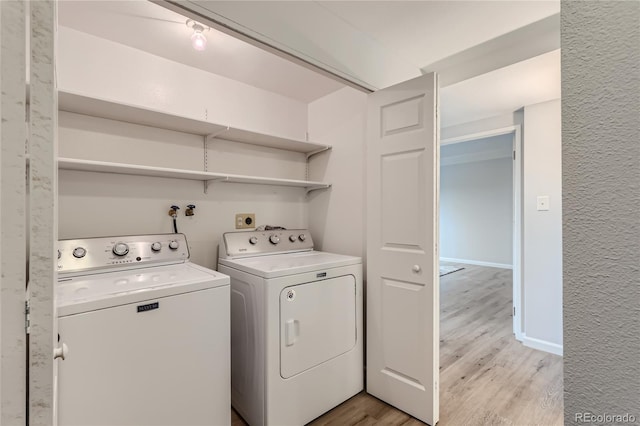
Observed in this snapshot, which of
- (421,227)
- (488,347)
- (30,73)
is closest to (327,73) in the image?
(421,227)

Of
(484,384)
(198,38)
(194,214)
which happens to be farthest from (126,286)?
(484,384)

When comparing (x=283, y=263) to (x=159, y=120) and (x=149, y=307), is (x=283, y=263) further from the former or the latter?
(x=159, y=120)

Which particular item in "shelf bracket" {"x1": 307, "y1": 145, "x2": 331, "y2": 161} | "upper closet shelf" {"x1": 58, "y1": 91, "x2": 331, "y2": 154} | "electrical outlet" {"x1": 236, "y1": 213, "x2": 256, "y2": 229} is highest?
"upper closet shelf" {"x1": 58, "y1": 91, "x2": 331, "y2": 154}

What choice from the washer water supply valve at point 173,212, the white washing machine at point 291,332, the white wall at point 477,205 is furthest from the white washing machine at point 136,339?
the white wall at point 477,205

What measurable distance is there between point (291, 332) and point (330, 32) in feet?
5.48

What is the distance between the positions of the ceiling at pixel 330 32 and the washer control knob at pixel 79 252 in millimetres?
1208

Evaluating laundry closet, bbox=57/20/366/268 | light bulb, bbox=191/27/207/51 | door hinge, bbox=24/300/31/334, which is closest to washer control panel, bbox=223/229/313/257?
laundry closet, bbox=57/20/366/268

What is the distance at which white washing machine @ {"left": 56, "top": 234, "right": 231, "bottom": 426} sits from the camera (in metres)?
1.16

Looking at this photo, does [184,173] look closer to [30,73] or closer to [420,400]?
[30,73]

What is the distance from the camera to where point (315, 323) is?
1829mm

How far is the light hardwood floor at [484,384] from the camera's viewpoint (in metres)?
1.84

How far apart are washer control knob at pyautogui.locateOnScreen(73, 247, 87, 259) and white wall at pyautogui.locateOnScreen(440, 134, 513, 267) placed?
18.9 feet

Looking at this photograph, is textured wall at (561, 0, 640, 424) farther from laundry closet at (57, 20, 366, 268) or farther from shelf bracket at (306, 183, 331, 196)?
shelf bracket at (306, 183, 331, 196)

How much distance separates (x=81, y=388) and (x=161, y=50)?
1.86 metres
